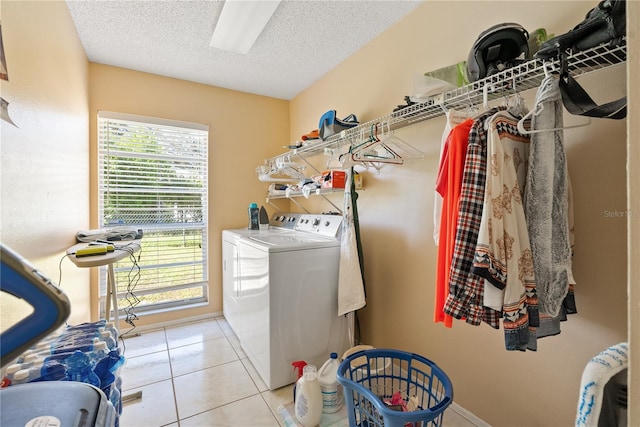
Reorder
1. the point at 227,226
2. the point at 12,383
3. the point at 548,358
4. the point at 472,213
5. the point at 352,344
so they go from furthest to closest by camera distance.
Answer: the point at 227,226
the point at 352,344
the point at 548,358
the point at 472,213
the point at 12,383

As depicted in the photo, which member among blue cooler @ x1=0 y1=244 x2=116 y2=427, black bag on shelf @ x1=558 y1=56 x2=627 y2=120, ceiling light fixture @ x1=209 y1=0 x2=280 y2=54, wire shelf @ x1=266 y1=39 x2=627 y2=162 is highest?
ceiling light fixture @ x1=209 y1=0 x2=280 y2=54

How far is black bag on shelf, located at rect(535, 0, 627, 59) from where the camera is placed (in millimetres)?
764

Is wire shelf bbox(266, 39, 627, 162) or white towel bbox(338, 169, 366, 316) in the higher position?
wire shelf bbox(266, 39, 627, 162)

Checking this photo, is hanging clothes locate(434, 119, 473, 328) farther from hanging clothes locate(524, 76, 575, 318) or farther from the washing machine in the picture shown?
the washing machine

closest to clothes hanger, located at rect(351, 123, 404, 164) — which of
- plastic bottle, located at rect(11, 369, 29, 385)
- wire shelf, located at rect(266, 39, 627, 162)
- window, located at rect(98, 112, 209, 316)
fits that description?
wire shelf, located at rect(266, 39, 627, 162)

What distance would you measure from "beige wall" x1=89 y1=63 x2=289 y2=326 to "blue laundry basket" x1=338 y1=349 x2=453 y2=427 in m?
2.03

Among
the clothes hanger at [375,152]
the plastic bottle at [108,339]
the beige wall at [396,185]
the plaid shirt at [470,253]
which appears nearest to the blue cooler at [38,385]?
the plastic bottle at [108,339]

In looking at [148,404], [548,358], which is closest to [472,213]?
[548,358]

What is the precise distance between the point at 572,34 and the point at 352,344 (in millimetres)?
2009

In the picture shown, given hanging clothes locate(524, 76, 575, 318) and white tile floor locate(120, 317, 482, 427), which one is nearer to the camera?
hanging clothes locate(524, 76, 575, 318)

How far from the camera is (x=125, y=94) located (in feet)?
Answer: 8.55

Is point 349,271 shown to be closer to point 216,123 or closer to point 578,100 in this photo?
point 578,100

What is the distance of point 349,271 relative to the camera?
6.18 ft

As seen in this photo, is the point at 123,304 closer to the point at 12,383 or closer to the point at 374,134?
the point at 12,383
